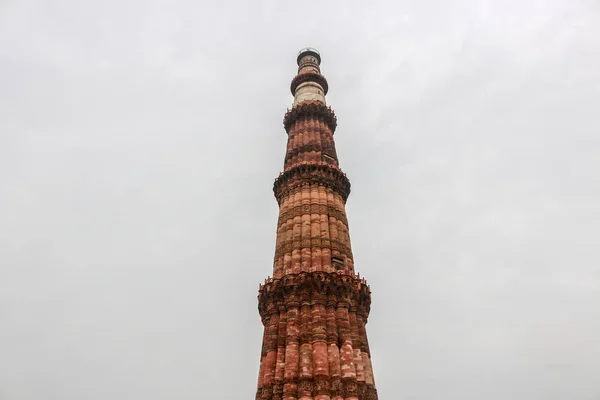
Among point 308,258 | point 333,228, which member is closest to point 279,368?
point 308,258

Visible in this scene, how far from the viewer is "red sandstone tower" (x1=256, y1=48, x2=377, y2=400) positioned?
21.0 metres

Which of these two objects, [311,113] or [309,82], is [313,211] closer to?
[311,113]

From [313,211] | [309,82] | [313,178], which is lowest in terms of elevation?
[313,211]

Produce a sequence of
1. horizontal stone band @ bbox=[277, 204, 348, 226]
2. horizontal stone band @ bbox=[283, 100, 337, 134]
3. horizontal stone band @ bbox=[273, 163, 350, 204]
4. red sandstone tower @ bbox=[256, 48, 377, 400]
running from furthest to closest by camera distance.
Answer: horizontal stone band @ bbox=[283, 100, 337, 134], horizontal stone band @ bbox=[273, 163, 350, 204], horizontal stone band @ bbox=[277, 204, 348, 226], red sandstone tower @ bbox=[256, 48, 377, 400]

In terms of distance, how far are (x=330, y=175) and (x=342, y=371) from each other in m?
12.6

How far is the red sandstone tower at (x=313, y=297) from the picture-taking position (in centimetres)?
2100

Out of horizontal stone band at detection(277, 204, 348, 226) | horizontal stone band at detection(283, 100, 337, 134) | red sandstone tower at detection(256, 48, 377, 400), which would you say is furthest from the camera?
horizontal stone band at detection(283, 100, 337, 134)

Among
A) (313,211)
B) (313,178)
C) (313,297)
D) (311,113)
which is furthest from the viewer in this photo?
(311,113)

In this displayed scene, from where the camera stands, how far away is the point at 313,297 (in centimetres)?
2367

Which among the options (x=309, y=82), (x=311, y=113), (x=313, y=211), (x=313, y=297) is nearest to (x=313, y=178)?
(x=313, y=211)

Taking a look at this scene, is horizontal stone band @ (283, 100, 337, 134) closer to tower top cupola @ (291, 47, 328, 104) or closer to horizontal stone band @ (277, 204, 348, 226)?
tower top cupola @ (291, 47, 328, 104)

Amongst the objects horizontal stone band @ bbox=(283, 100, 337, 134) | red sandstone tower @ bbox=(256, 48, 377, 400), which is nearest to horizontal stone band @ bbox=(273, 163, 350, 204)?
red sandstone tower @ bbox=(256, 48, 377, 400)

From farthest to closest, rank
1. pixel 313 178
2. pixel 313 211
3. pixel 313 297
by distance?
pixel 313 178, pixel 313 211, pixel 313 297

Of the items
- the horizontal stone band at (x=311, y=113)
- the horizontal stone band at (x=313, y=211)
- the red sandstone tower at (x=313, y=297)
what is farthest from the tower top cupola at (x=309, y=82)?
the horizontal stone band at (x=313, y=211)
